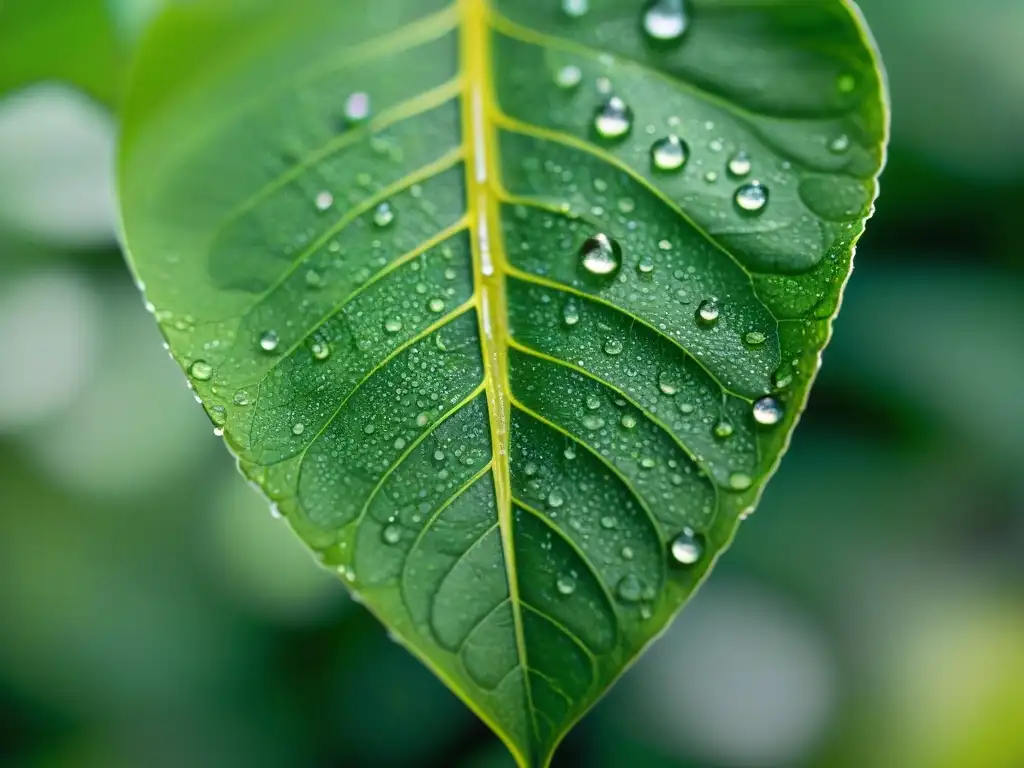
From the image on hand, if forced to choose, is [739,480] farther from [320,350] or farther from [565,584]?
[320,350]

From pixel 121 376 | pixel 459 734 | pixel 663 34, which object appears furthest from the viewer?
pixel 121 376

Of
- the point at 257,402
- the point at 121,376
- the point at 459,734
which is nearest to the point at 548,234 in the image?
the point at 257,402

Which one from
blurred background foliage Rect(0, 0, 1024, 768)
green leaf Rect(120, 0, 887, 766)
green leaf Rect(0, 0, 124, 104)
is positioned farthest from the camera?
blurred background foliage Rect(0, 0, 1024, 768)

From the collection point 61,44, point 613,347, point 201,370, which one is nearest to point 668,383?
point 613,347

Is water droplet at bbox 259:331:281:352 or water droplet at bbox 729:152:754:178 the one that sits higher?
water droplet at bbox 729:152:754:178

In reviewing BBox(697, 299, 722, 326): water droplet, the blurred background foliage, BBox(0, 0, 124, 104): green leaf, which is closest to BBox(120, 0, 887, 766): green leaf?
BBox(697, 299, 722, 326): water droplet

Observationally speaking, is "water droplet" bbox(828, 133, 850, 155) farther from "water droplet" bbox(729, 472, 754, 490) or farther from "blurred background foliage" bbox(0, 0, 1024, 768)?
"blurred background foliage" bbox(0, 0, 1024, 768)

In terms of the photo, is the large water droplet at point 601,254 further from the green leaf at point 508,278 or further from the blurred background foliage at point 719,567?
the blurred background foliage at point 719,567

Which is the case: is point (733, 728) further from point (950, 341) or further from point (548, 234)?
point (548, 234)
